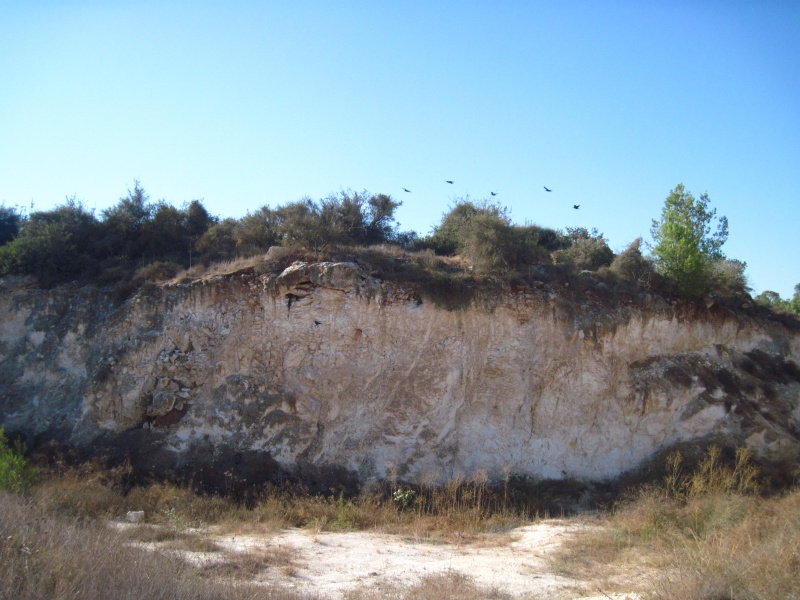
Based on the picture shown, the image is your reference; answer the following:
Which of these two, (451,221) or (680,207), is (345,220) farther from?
(680,207)

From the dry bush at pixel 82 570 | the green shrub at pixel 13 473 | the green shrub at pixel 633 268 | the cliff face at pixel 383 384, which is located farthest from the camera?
the green shrub at pixel 633 268

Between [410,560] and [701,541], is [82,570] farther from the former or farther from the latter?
[701,541]

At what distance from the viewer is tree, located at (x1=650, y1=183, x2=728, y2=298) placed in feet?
51.4

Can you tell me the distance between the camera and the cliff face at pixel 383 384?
13602 mm

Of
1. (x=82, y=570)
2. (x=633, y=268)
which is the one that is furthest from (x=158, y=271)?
(x=633, y=268)

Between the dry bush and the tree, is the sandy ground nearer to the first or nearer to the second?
the dry bush

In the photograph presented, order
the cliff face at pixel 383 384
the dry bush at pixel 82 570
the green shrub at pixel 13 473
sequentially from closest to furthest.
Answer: the dry bush at pixel 82 570, the green shrub at pixel 13 473, the cliff face at pixel 383 384

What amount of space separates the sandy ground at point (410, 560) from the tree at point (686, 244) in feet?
25.1

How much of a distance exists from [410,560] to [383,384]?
5385mm

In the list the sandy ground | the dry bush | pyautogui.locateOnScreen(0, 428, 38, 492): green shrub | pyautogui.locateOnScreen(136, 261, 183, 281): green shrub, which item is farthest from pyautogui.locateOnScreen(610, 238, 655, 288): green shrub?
pyautogui.locateOnScreen(0, 428, 38, 492): green shrub

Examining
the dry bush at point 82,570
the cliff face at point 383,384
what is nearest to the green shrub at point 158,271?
the cliff face at point 383,384

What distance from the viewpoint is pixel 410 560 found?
9023 millimetres

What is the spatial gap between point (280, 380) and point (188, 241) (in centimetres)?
723

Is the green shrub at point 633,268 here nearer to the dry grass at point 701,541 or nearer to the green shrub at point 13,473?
the dry grass at point 701,541
